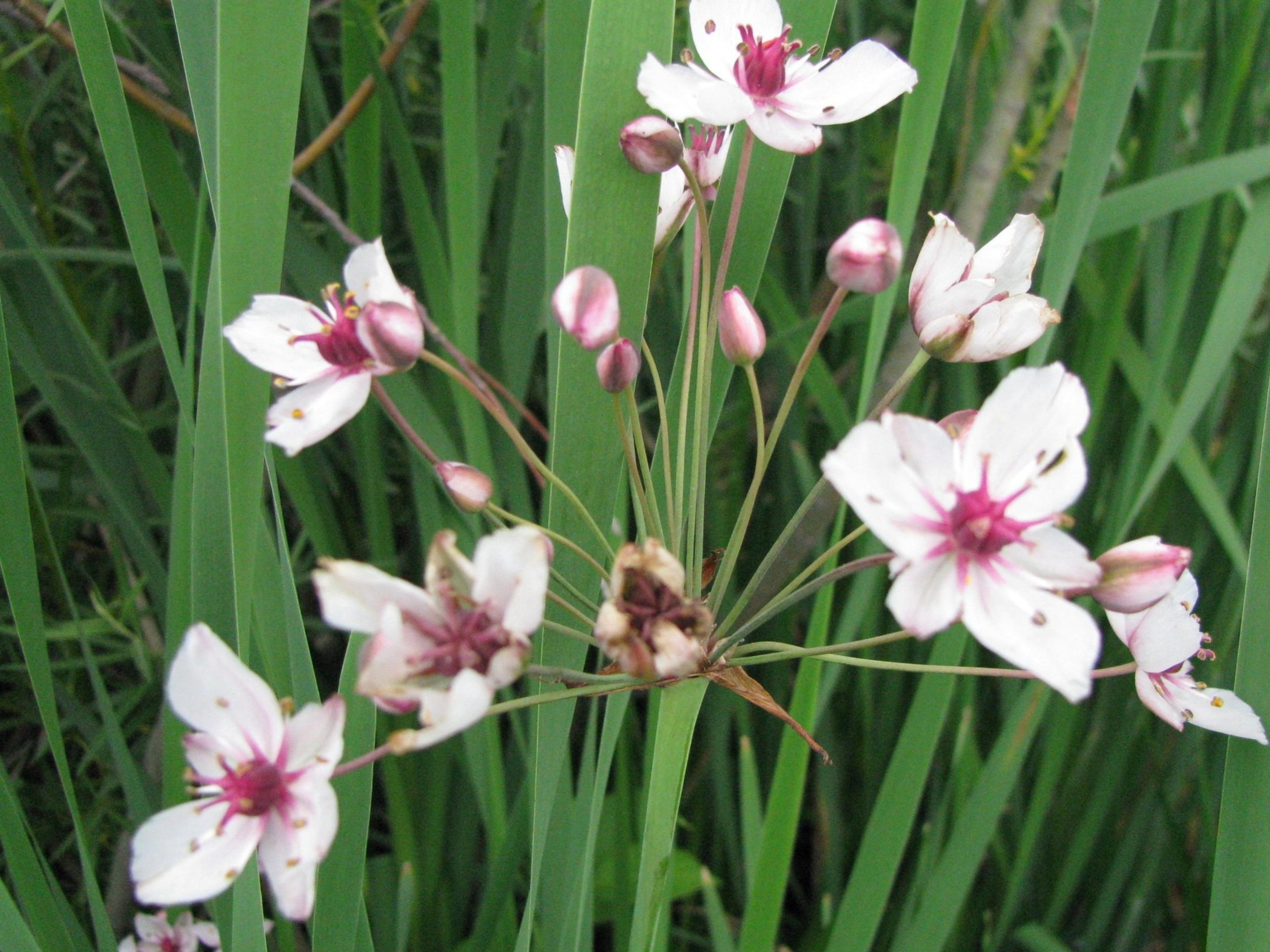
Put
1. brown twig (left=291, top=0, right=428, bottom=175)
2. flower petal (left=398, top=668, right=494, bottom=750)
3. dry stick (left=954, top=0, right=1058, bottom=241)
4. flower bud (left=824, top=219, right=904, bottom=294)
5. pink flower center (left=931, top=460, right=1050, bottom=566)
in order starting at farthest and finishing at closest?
dry stick (left=954, top=0, right=1058, bottom=241)
brown twig (left=291, top=0, right=428, bottom=175)
flower bud (left=824, top=219, right=904, bottom=294)
pink flower center (left=931, top=460, right=1050, bottom=566)
flower petal (left=398, top=668, right=494, bottom=750)

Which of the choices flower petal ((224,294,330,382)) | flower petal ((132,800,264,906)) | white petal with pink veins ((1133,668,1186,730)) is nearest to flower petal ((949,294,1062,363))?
white petal with pink veins ((1133,668,1186,730))

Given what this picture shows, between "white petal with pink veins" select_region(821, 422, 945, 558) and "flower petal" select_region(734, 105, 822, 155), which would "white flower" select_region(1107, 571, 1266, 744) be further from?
"flower petal" select_region(734, 105, 822, 155)

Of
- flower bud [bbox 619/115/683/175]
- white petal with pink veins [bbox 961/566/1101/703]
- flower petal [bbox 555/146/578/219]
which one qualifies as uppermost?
flower bud [bbox 619/115/683/175]

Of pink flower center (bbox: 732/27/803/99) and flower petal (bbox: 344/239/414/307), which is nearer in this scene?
flower petal (bbox: 344/239/414/307)

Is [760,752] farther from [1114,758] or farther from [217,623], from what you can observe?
[217,623]

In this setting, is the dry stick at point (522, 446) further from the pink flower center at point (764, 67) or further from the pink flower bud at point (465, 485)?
the pink flower center at point (764, 67)

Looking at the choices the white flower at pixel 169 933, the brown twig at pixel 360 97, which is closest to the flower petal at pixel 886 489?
the brown twig at pixel 360 97
